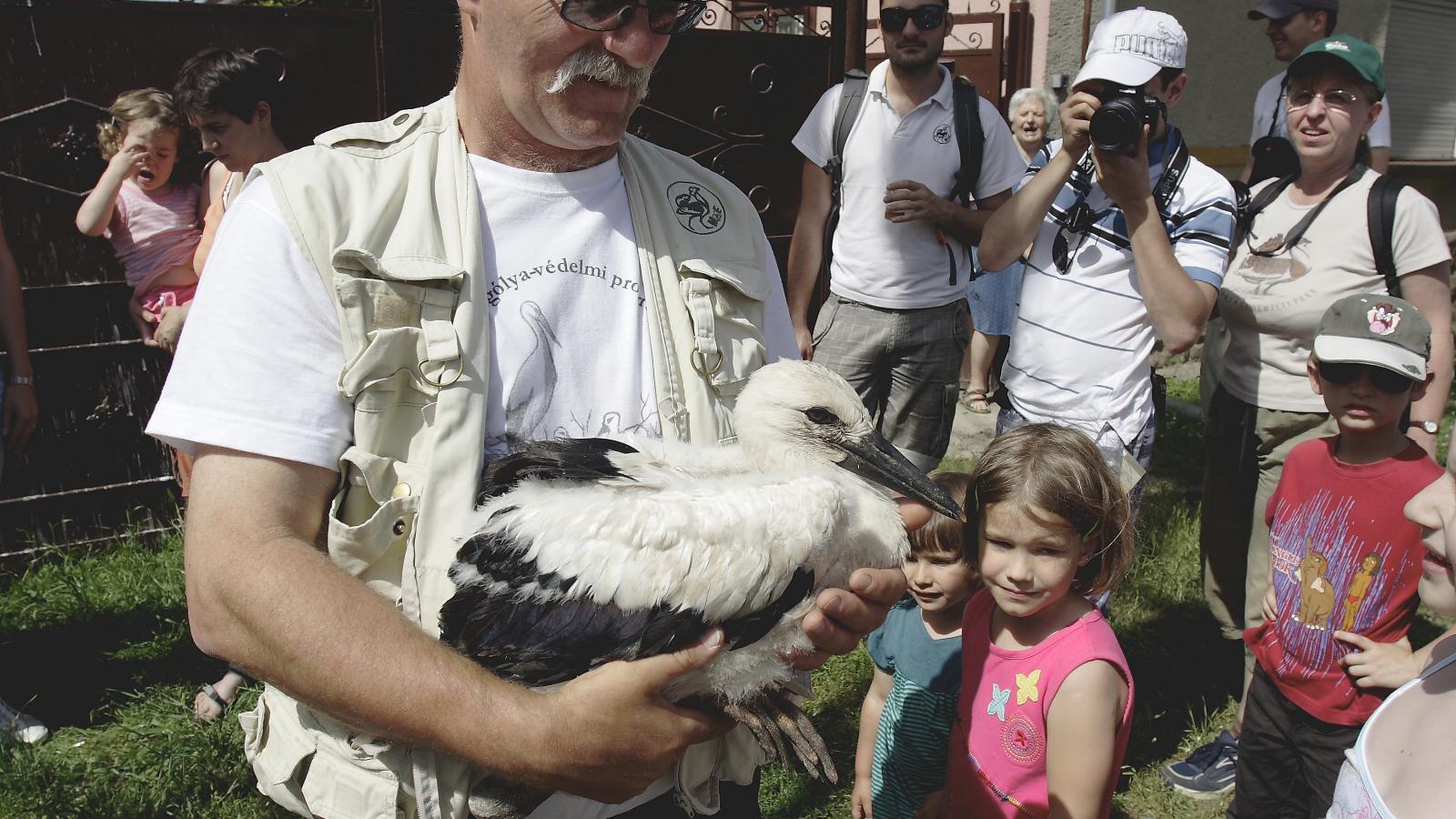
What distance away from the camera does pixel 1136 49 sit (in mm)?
3648

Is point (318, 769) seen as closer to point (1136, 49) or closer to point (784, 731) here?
point (784, 731)

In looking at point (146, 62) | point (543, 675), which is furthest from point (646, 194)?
point (146, 62)

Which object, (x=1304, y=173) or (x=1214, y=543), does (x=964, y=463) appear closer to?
(x=1214, y=543)

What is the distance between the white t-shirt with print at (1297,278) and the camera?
146 inches

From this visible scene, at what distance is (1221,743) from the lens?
13.5 feet

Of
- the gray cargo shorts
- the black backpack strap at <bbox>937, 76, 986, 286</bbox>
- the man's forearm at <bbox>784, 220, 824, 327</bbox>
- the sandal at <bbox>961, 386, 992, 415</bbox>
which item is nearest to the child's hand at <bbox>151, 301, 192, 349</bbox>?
the man's forearm at <bbox>784, 220, 824, 327</bbox>

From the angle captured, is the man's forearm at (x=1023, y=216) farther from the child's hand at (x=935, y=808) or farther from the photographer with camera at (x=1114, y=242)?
the child's hand at (x=935, y=808)

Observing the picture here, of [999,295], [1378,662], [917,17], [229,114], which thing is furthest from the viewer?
[999,295]

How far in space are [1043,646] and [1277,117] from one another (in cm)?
428

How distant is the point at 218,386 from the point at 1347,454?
11.6ft

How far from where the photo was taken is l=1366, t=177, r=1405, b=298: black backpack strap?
12.2 ft

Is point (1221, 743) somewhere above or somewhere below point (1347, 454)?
below

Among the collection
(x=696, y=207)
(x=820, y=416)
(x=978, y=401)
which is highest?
(x=696, y=207)

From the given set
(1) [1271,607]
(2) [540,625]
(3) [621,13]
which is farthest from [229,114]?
(1) [1271,607]
